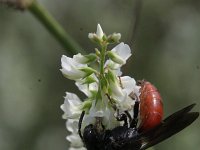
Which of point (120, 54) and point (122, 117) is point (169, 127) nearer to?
point (122, 117)

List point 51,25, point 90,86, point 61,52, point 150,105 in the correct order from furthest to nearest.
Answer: point 61,52 < point 51,25 < point 150,105 < point 90,86

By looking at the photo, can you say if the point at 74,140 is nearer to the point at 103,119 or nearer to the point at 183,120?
the point at 103,119

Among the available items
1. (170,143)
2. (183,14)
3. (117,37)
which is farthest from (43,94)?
(117,37)

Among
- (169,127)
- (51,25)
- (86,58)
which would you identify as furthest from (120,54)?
(51,25)

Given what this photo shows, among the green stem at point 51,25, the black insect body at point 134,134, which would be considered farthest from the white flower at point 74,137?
the green stem at point 51,25

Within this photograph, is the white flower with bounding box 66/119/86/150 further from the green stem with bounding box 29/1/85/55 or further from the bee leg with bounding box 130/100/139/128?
the green stem with bounding box 29/1/85/55

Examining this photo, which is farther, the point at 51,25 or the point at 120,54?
the point at 51,25
